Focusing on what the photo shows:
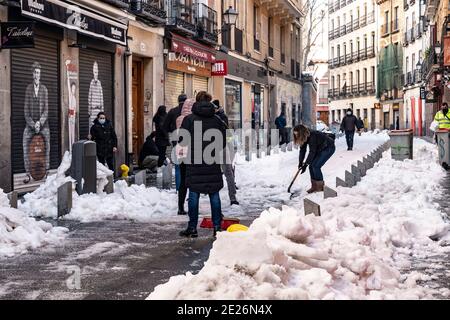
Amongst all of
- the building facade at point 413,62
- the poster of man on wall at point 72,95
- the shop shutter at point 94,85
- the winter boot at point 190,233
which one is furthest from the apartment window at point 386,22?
the winter boot at point 190,233

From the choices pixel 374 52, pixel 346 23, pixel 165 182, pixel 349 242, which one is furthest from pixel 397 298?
pixel 346 23

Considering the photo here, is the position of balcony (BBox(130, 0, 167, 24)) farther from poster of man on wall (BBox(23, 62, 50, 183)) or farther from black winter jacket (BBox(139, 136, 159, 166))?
poster of man on wall (BBox(23, 62, 50, 183))

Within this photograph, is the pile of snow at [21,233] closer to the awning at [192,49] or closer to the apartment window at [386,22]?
the awning at [192,49]

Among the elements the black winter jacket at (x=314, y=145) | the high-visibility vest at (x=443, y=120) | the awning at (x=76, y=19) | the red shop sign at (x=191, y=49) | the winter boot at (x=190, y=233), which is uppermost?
the red shop sign at (x=191, y=49)

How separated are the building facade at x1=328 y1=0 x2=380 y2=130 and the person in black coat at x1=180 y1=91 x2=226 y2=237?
5834 cm

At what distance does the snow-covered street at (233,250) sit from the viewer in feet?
16.1

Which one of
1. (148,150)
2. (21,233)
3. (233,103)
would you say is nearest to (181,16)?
(148,150)

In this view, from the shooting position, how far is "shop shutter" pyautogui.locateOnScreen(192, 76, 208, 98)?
78.1ft

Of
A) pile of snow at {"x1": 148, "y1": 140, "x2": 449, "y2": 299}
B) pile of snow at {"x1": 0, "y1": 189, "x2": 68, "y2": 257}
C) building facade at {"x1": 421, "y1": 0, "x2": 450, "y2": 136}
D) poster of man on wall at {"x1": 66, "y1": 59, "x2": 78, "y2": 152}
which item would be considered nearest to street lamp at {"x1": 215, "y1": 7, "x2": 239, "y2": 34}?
building facade at {"x1": 421, "y1": 0, "x2": 450, "y2": 136}

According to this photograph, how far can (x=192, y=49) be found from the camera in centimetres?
2217

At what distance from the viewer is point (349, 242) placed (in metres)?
6.82

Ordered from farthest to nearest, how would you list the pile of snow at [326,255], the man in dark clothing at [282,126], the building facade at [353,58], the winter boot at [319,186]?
the building facade at [353,58] → the man in dark clothing at [282,126] → the winter boot at [319,186] → the pile of snow at [326,255]

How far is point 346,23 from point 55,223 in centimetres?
6969

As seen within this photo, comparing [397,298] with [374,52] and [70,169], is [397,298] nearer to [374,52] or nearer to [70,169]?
[70,169]
